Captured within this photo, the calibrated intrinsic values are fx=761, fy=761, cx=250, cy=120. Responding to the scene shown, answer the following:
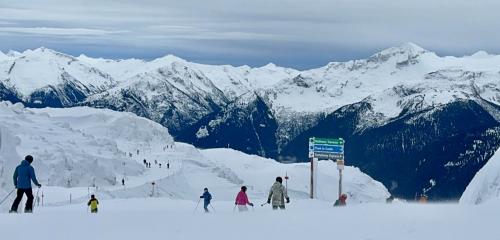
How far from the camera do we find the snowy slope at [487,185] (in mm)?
24750

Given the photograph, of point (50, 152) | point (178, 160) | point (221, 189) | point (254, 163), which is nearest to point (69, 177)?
point (50, 152)

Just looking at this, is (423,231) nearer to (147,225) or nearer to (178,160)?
(147,225)

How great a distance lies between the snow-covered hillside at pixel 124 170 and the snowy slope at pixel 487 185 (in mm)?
45926

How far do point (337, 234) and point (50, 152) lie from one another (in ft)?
308

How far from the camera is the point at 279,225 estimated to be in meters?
21.0

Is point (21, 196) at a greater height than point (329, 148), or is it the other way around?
point (329, 148)

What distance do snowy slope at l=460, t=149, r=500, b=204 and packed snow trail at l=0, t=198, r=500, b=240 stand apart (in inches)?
93.8

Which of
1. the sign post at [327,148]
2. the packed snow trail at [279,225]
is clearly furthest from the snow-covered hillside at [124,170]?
the packed snow trail at [279,225]

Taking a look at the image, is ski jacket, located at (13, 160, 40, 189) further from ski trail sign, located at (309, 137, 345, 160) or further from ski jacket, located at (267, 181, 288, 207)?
ski trail sign, located at (309, 137, 345, 160)

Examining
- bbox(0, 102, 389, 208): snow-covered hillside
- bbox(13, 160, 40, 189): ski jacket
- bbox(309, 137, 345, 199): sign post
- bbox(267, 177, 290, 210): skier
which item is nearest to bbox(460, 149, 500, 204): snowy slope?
bbox(267, 177, 290, 210): skier

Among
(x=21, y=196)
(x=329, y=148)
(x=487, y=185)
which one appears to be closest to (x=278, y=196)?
(x=487, y=185)

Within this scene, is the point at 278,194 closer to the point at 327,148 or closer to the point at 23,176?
the point at 23,176

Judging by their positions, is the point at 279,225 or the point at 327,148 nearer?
the point at 279,225

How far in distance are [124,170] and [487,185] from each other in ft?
316
